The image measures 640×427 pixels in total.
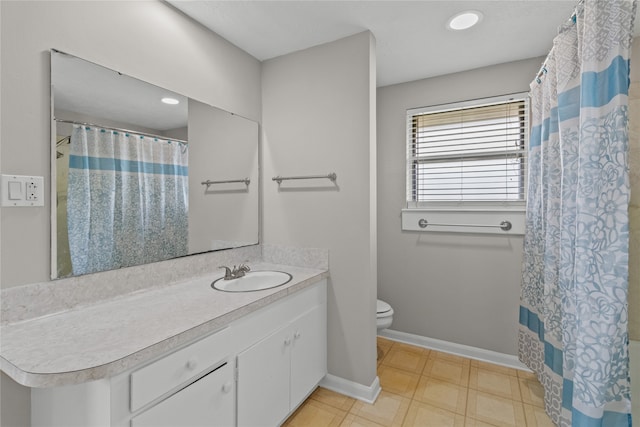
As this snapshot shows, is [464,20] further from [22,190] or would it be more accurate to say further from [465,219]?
[22,190]

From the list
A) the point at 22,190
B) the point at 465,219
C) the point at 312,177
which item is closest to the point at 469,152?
the point at 465,219

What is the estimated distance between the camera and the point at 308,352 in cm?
183

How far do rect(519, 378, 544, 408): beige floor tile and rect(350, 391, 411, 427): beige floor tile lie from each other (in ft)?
2.52

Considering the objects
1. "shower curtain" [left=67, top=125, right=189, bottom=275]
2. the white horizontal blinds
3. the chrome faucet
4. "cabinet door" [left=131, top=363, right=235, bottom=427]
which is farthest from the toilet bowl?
"shower curtain" [left=67, top=125, right=189, bottom=275]

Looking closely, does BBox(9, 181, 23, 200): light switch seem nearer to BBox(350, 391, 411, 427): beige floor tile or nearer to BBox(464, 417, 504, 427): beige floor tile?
BBox(350, 391, 411, 427): beige floor tile

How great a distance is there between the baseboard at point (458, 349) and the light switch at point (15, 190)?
105 inches

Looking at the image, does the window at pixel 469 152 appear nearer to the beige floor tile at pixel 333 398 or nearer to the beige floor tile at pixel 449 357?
the beige floor tile at pixel 449 357

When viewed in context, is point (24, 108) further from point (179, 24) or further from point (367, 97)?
point (367, 97)

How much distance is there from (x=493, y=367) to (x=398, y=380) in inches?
31.0

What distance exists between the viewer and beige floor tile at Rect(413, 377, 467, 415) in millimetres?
1877

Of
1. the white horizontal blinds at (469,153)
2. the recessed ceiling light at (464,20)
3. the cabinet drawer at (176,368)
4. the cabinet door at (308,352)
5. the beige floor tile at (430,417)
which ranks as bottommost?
the beige floor tile at (430,417)

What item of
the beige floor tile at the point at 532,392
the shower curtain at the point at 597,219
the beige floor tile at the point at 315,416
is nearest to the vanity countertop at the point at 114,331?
the beige floor tile at the point at 315,416

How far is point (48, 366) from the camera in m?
0.84

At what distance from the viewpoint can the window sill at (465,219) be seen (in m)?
2.27
